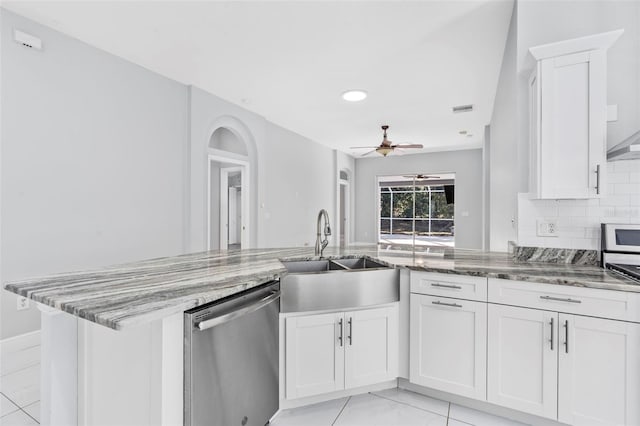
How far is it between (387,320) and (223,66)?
3169mm

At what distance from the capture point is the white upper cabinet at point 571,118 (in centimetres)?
187

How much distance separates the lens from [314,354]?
72.0 inches

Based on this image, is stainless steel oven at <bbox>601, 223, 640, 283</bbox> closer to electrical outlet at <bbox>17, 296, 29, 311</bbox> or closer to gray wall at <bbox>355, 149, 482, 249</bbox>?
electrical outlet at <bbox>17, 296, 29, 311</bbox>

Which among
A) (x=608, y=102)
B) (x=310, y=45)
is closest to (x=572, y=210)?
(x=608, y=102)

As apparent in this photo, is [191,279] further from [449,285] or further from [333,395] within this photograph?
[449,285]

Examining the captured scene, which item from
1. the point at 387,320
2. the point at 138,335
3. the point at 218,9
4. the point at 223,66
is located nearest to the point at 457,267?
the point at 387,320

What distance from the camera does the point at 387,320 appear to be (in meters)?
1.97

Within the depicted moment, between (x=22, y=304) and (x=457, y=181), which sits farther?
(x=457, y=181)

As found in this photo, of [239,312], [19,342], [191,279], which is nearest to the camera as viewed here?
[239,312]

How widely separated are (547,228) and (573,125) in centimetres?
68

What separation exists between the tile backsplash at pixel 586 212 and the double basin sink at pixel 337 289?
1.05m

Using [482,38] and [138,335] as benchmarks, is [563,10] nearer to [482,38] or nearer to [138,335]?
[482,38]

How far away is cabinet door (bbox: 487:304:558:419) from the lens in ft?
5.37

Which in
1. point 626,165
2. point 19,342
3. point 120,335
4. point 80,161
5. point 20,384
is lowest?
point 20,384
